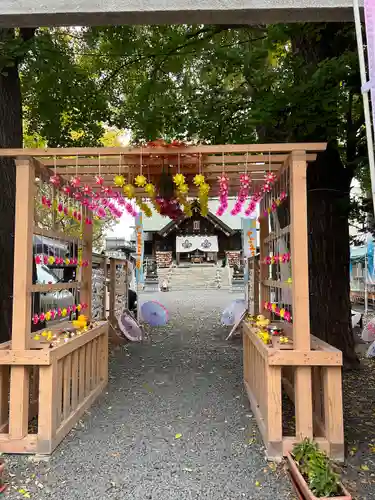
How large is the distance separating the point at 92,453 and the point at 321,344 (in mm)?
2339

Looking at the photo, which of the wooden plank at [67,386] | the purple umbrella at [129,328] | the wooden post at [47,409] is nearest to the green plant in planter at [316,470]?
the wooden post at [47,409]

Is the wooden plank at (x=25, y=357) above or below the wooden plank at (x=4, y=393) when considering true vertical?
above

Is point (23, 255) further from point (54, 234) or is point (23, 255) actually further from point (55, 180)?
point (55, 180)

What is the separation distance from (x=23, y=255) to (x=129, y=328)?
595cm

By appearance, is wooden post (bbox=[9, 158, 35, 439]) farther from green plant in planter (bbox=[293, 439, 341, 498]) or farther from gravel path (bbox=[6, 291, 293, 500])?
green plant in planter (bbox=[293, 439, 341, 498])

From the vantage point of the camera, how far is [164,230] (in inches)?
1291

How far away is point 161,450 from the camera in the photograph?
3859mm

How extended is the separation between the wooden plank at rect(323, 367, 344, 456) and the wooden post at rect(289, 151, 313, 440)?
14 centimetres

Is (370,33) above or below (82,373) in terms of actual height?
above

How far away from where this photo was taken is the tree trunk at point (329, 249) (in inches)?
260

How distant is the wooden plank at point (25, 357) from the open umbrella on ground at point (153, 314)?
821 centimetres

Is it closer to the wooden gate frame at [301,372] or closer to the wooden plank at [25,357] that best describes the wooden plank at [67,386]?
the wooden plank at [25,357]

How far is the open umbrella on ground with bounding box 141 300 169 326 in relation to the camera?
12.0 m

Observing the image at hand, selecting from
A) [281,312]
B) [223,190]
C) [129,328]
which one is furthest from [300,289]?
[129,328]
